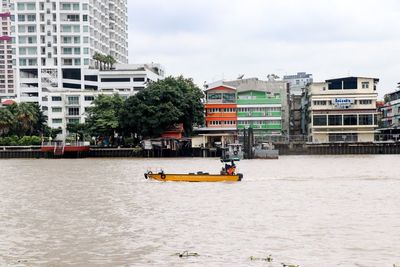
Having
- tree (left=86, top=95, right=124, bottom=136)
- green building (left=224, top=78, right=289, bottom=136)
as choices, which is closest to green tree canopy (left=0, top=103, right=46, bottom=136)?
tree (left=86, top=95, right=124, bottom=136)

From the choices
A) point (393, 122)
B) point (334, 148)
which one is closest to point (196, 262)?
point (334, 148)

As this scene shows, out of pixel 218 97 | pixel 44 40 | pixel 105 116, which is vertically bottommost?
pixel 105 116

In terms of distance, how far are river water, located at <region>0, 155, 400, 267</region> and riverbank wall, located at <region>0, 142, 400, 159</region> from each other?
140 feet

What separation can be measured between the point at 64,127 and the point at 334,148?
43.3 metres

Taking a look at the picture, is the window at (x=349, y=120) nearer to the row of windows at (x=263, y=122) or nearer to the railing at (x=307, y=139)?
the railing at (x=307, y=139)

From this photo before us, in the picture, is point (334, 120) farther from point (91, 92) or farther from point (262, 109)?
point (91, 92)

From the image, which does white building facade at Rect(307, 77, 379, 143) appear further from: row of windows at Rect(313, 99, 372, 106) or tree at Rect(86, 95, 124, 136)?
tree at Rect(86, 95, 124, 136)

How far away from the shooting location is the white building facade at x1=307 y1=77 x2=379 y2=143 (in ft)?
302

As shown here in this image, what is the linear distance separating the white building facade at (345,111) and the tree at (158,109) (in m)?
19.5

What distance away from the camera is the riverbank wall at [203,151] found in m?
83.8

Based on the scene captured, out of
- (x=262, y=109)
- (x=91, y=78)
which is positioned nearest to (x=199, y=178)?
(x=262, y=109)

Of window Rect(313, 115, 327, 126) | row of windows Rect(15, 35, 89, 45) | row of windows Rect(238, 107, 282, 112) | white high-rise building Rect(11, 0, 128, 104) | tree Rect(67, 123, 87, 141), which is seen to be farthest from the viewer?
row of windows Rect(15, 35, 89, 45)

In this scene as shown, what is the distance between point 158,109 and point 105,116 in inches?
339

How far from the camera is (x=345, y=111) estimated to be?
92125mm
